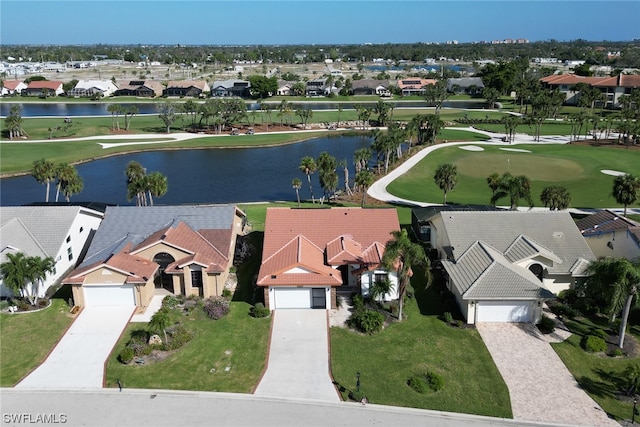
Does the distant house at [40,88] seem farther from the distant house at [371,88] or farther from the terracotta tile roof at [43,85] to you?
the distant house at [371,88]

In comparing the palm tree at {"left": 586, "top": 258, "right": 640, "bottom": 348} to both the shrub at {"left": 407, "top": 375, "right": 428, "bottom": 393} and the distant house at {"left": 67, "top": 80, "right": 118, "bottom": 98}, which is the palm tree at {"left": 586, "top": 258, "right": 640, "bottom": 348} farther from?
the distant house at {"left": 67, "top": 80, "right": 118, "bottom": 98}

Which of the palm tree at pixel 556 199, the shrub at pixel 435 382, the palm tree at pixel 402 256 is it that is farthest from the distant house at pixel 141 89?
the shrub at pixel 435 382

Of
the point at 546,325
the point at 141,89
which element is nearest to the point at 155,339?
the point at 546,325

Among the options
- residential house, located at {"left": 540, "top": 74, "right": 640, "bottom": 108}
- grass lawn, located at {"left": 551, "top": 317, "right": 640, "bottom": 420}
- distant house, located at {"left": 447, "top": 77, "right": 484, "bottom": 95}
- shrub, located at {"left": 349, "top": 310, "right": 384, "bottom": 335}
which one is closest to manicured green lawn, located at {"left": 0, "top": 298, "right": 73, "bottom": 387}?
shrub, located at {"left": 349, "top": 310, "right": 384, "bottom": 335}

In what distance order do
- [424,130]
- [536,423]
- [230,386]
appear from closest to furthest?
1. [536,423]
2. [230,386]
3. [424,130]

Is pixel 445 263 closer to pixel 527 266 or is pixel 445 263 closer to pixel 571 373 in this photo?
pixel 527 266

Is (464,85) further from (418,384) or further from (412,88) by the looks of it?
(418,384)

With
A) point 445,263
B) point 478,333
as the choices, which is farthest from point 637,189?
point 478,333
